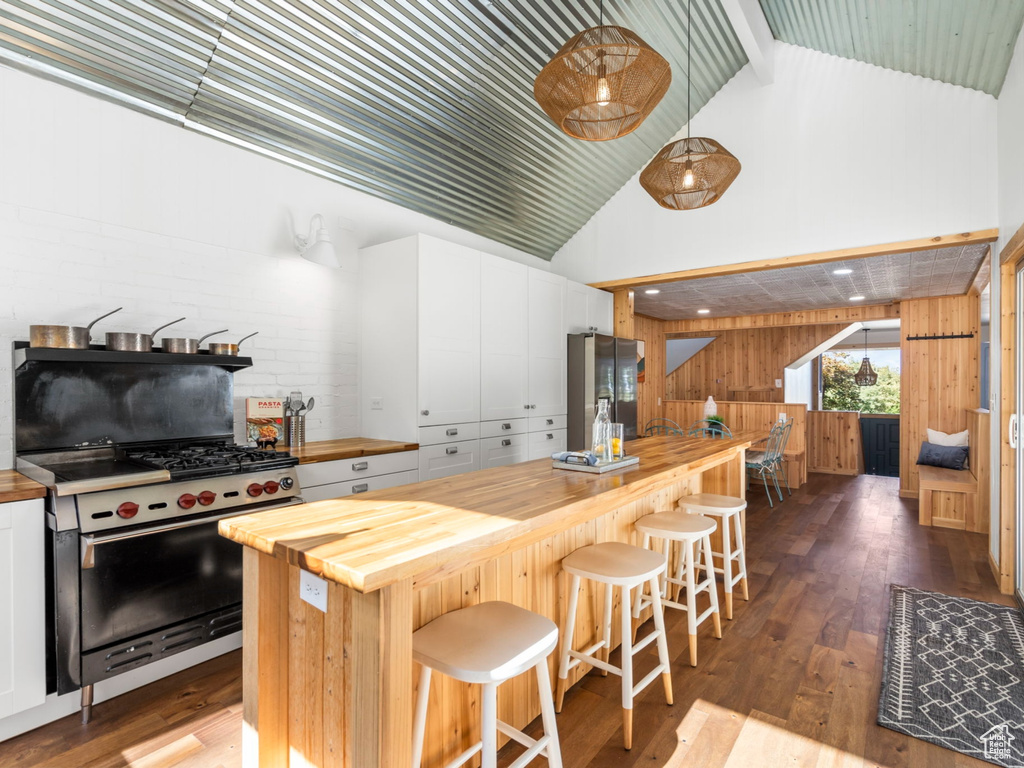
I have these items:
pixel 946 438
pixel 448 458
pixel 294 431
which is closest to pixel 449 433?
pixel 448 458

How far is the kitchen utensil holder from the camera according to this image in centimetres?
332

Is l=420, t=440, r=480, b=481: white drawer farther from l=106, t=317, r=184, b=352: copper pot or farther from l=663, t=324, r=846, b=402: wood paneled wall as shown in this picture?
l=663, t=324, r=846, b=402: wood paneled wall

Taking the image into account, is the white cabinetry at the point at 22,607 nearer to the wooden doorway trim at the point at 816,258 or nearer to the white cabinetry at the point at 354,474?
the white cabinetry at the point at 354,474

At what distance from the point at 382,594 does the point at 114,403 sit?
2.30m

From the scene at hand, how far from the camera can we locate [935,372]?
19.8ft

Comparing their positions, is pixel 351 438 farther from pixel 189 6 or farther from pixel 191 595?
pixel 189 6

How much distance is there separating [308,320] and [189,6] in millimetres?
1709

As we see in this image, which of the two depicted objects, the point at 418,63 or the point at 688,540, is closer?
the point at 688,540

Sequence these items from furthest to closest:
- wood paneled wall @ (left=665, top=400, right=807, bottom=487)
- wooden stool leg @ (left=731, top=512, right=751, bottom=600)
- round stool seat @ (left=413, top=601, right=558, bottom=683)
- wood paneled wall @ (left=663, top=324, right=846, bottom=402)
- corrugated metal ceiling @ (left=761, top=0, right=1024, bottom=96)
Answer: wood paneled wall @ (left=663, top=324, right=846, bottom=402)
wood paneled wall @ (left=665, top=400, right=807, bottom=487)
wooden stool leg @ (left=731, top=512, right=751, bottom=600)
corrugated metal ceiling @ (left=761, top=0, right=1024, bottom=96)
round stool seat @ (left=413, top=601, right=558, bottom=683)

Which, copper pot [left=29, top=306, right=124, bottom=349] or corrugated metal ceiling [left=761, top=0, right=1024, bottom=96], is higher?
corrugated metal ceiling [left=761, top=0, right=1024, bottom=96]

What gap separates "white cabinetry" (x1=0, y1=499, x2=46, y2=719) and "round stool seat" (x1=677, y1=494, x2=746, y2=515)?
9.31ft

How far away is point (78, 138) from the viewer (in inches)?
101

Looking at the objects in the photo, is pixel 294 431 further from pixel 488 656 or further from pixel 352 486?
pixel 488 656

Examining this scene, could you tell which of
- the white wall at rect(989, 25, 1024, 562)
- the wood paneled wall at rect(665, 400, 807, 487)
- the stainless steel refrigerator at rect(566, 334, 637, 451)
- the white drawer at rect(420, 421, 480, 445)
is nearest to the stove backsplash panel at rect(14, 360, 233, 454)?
the white drawer at rect(420, 421, 480, 445)
